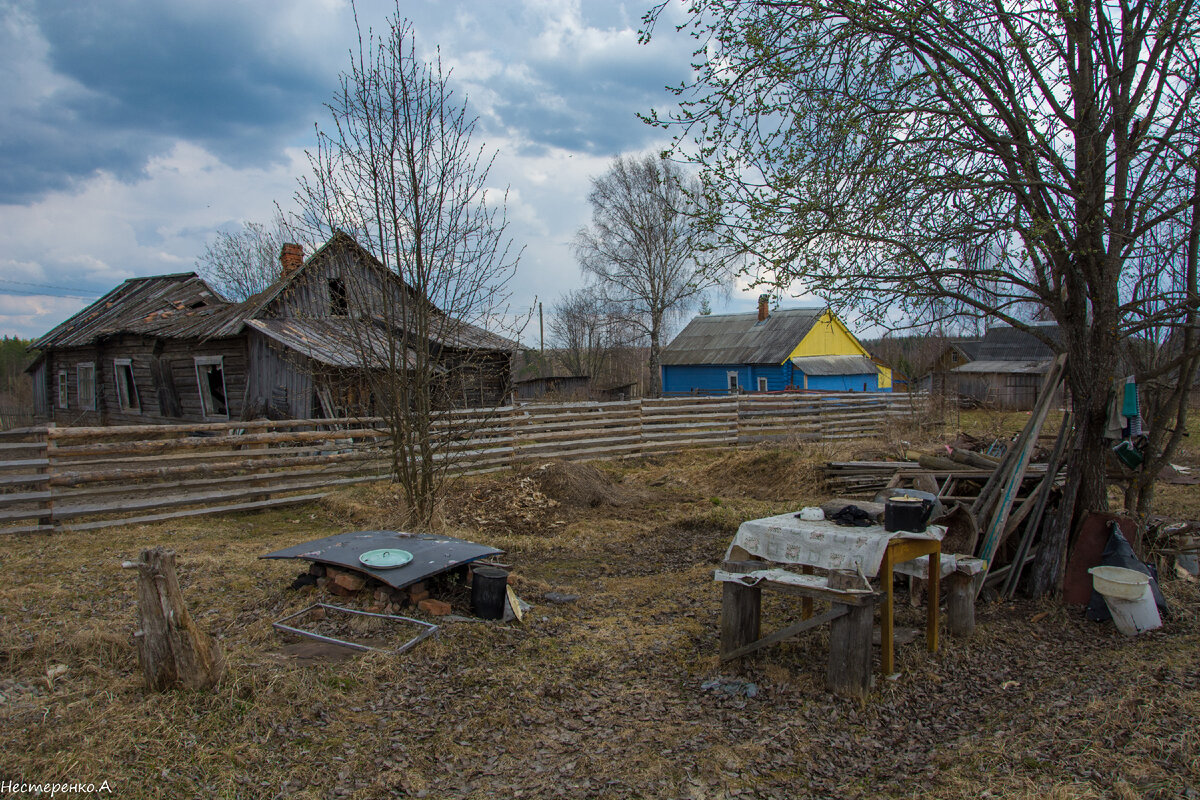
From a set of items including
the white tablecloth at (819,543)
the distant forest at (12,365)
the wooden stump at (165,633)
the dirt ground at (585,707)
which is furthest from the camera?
the distant forest at (12,365)

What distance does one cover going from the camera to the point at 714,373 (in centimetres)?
3506

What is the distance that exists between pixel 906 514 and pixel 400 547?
3813 mm

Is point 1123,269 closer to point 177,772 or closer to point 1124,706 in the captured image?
point 1124,706

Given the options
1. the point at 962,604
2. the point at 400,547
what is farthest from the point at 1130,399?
the point at 400,547

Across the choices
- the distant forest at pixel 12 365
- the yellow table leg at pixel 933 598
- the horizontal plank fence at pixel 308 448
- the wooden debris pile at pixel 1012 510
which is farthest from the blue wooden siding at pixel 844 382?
the distant forest at pixel 12 365

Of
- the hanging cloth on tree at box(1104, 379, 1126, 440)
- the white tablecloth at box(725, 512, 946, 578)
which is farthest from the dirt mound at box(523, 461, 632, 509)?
the hanging cloth on tree at box(1104, 379, 1126, 440)

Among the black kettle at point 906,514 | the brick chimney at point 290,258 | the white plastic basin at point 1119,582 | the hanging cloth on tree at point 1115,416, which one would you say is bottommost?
the white plastic basin at point 1119,582

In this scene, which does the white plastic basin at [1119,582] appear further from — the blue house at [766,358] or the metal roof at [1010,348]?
the metal roof at [1010,348]

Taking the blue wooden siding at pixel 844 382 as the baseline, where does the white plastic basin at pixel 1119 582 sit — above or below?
below

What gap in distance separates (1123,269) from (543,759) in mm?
6181

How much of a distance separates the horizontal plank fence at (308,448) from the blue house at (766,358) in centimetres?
1445

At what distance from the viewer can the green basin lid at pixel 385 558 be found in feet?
17.0

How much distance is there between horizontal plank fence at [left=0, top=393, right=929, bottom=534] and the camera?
321 inches

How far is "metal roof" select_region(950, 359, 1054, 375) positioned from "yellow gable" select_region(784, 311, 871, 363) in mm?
5081
